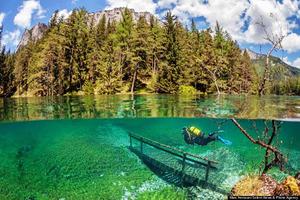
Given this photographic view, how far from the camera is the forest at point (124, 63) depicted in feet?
192

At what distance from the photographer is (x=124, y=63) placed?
209ft

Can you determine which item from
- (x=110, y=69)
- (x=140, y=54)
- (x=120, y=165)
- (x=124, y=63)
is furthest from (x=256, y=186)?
(x=124, y=63)

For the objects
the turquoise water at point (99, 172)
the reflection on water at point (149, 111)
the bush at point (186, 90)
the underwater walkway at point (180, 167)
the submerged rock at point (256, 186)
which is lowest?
the turquoise water at point (99, 172)

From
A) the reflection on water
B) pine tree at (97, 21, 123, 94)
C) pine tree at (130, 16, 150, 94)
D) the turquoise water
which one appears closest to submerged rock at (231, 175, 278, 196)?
the turquoise water

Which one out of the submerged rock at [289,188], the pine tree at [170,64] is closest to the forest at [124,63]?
the pine tree at [170,64]

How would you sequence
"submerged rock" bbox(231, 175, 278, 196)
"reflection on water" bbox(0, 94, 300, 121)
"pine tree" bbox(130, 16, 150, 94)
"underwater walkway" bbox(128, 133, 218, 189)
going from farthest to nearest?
1. "pine tree" bbox(130, 16, 150, 94)
2. "reflection on water" bbox(0, 94, 300, 121)
3. "underwater walkway" bbox(128, 133, 218, 189)
4. "submerged rock" bbox(231, 175, 278, 196)

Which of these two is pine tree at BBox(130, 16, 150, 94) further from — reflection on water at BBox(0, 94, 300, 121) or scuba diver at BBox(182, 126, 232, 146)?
scuba diver at BBox(182, 126, 232, 146)

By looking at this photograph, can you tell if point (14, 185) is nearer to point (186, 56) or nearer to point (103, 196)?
point (103, 196)

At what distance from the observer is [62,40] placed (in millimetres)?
62031

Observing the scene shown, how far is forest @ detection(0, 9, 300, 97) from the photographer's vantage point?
58469 mm

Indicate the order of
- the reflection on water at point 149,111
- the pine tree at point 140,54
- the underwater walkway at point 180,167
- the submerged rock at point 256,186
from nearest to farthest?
the submerged rock at point 256,186
the underwater walkway at point 180,167
the reflection on water at point 149,111
the pine tree at point 140,54

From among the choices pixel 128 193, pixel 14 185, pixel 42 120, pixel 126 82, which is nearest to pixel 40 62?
pixel 126 82

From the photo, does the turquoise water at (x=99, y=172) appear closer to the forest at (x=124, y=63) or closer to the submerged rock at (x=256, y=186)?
the submerged rock at (x=256, y=186)

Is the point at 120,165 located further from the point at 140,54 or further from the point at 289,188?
the point at 140,54
